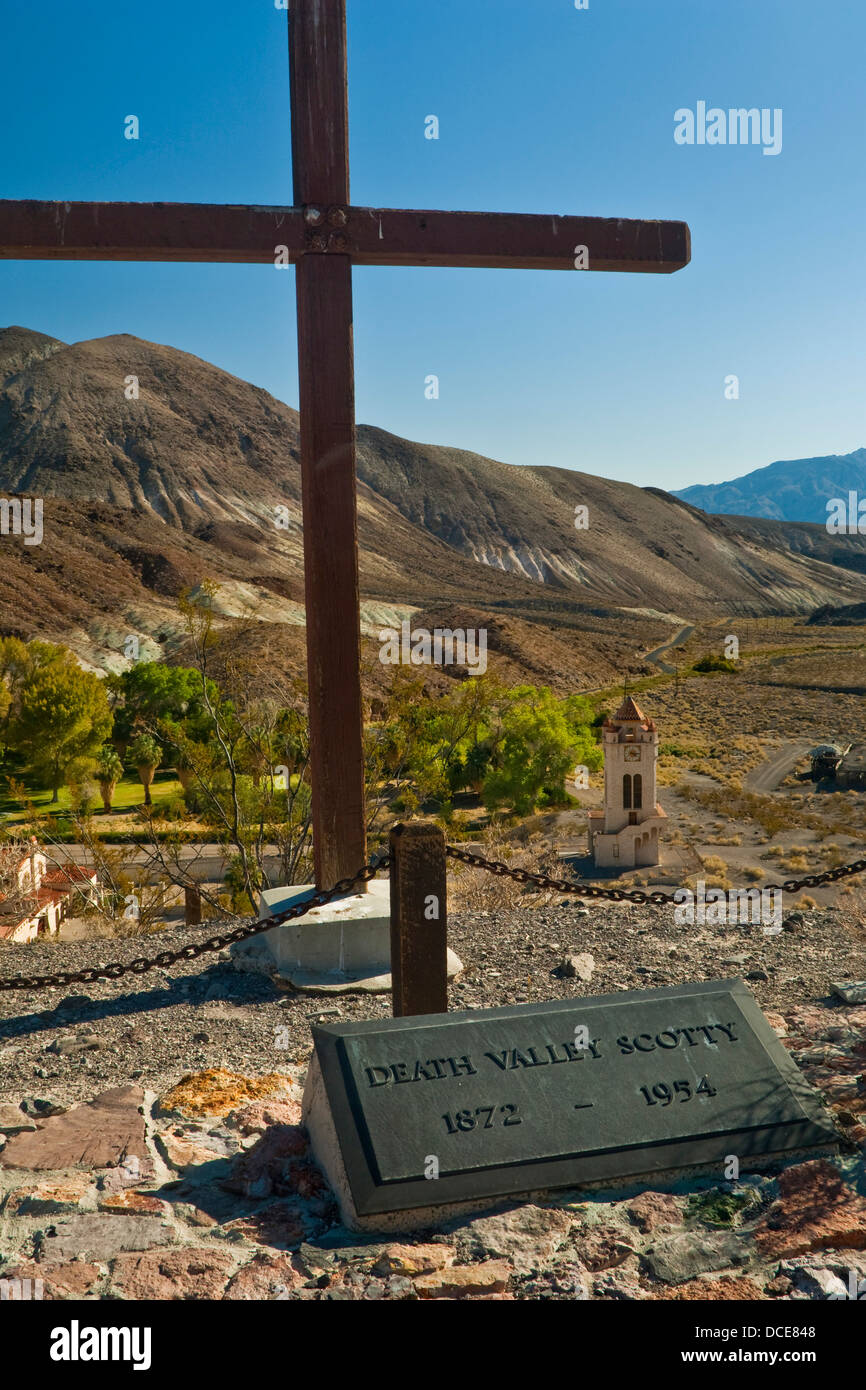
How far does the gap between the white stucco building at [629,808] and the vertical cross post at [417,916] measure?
70.1 feet

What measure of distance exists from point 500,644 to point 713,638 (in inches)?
1573

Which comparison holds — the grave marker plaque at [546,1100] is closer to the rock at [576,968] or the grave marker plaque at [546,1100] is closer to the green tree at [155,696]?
the rock at [576,968]

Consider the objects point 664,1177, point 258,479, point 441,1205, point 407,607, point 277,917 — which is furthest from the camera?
point 258,479

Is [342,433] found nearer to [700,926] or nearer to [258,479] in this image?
[700,926]

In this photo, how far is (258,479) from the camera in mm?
122500

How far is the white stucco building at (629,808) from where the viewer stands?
25.2m

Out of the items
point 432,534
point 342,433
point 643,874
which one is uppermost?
point 432,534

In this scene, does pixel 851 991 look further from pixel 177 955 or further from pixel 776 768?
pixel 776 768

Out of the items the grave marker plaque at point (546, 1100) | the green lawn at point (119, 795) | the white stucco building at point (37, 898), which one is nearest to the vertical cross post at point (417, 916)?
the grave marker plaque at point (546, 1100)

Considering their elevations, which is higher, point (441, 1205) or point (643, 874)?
point (441, 1205)

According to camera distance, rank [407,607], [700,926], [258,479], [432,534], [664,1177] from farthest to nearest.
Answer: [432,534] → [258,479] → [407,607] → [700,926] → [664,1177]

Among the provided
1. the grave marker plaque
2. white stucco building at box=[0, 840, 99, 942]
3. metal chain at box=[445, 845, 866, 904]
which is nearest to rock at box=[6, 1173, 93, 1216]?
the grave marker plaque

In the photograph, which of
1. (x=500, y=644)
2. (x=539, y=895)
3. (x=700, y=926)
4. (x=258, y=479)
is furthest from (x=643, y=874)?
(x=258, y=479)

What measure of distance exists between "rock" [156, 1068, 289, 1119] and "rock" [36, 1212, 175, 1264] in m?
0.80
